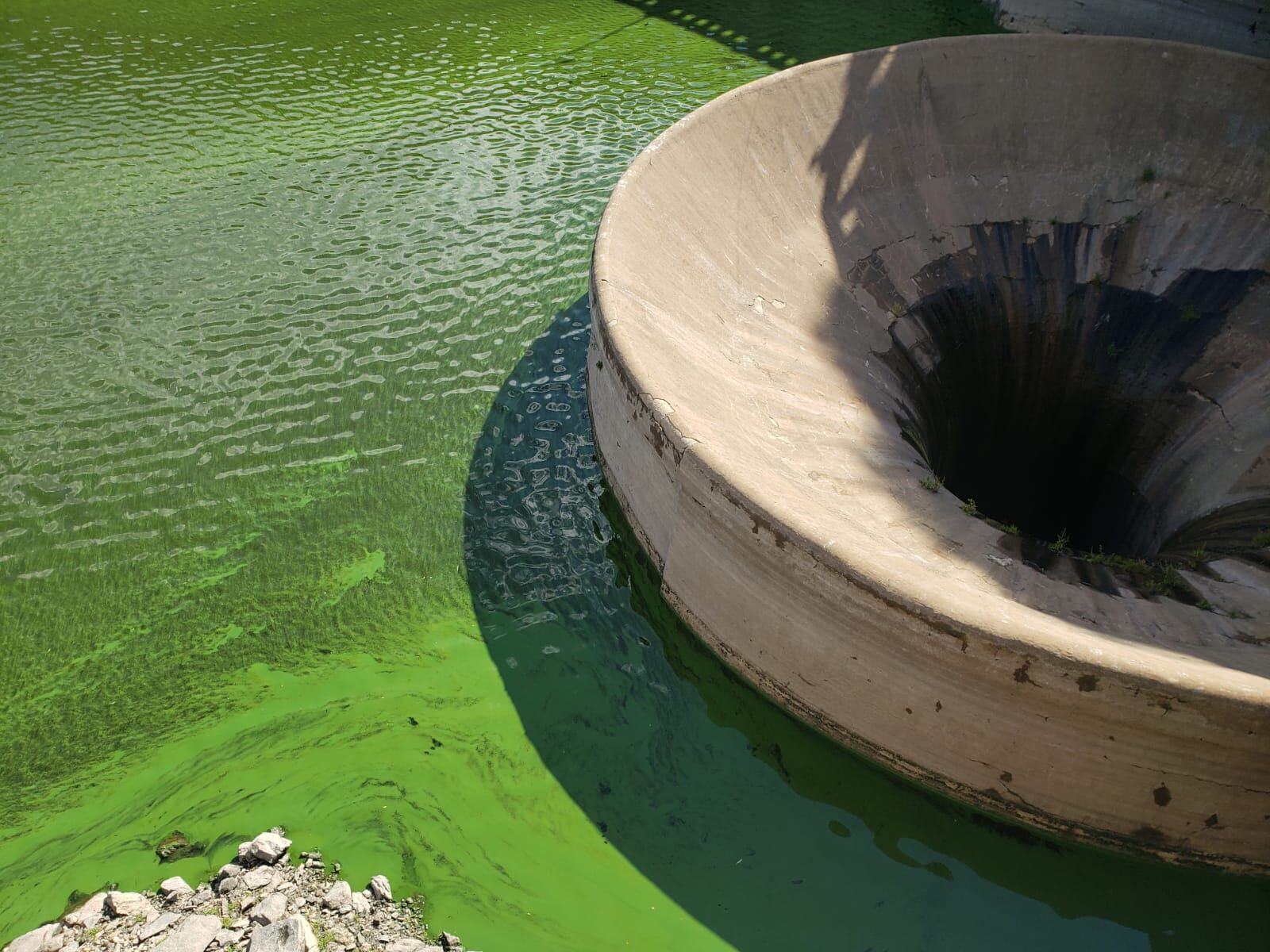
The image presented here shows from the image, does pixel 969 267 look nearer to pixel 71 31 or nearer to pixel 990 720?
pixel 990 720

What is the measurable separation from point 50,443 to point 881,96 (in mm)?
5916

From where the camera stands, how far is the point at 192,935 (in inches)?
138

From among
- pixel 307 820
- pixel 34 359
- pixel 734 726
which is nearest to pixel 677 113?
pixel 34 359

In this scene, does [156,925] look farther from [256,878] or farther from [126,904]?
[256,878]

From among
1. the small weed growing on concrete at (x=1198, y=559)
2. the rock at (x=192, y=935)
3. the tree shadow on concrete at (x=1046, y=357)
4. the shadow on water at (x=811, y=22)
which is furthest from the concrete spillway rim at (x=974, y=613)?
the shadow on water at (x=811, y=22)

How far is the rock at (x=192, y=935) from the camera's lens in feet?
11.3

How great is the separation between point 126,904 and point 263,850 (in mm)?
487

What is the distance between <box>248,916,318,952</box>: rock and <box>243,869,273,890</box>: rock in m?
0.26

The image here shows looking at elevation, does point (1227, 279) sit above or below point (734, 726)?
above

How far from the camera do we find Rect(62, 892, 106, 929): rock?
3.66 metres

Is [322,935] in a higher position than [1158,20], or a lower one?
lower

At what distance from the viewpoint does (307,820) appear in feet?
13.4

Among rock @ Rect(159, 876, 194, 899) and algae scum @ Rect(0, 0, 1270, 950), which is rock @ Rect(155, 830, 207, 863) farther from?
rock @ Rect(159, 876, 194, 899)

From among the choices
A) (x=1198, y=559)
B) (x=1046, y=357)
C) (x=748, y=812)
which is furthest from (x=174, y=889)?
(x=1046, y=357)
